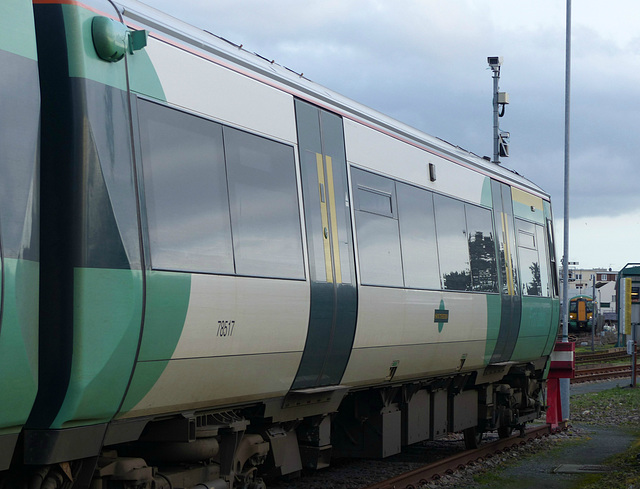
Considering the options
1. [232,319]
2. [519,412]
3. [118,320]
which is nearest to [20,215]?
[118,320]

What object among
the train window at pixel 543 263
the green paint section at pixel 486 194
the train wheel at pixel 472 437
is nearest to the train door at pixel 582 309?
the train window at pixel 543 263

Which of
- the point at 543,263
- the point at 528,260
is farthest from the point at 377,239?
the point at 543,263

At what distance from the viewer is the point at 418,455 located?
41.7ft

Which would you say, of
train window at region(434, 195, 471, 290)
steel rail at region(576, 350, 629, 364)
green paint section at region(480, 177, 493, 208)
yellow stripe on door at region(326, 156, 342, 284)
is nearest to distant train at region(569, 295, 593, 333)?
steel rail at region(576, 350, 629, 364)

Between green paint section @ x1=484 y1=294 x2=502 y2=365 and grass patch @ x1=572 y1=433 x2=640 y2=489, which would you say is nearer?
grass patch @ x1=572 y1=433 x2=640 y2=489

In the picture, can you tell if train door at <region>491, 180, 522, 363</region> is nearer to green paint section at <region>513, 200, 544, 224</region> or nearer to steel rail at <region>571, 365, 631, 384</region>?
green paint section at <region>513, 200, 544, 224</region>

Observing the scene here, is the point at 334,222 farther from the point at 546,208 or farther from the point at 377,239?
the point at 546,208

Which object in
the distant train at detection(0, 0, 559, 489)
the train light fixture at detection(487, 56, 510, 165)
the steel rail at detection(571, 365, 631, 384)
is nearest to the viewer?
the distant train at detection(0, 0, 559, 489)

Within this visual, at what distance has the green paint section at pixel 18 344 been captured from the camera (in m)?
4.43

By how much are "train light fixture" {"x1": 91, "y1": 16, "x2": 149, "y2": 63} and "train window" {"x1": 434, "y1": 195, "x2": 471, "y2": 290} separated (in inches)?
206

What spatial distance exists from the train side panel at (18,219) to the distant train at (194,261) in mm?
12

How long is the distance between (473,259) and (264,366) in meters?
4.81

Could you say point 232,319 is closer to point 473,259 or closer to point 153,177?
point 153,177

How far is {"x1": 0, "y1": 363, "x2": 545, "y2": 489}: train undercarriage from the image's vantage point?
5.57m
